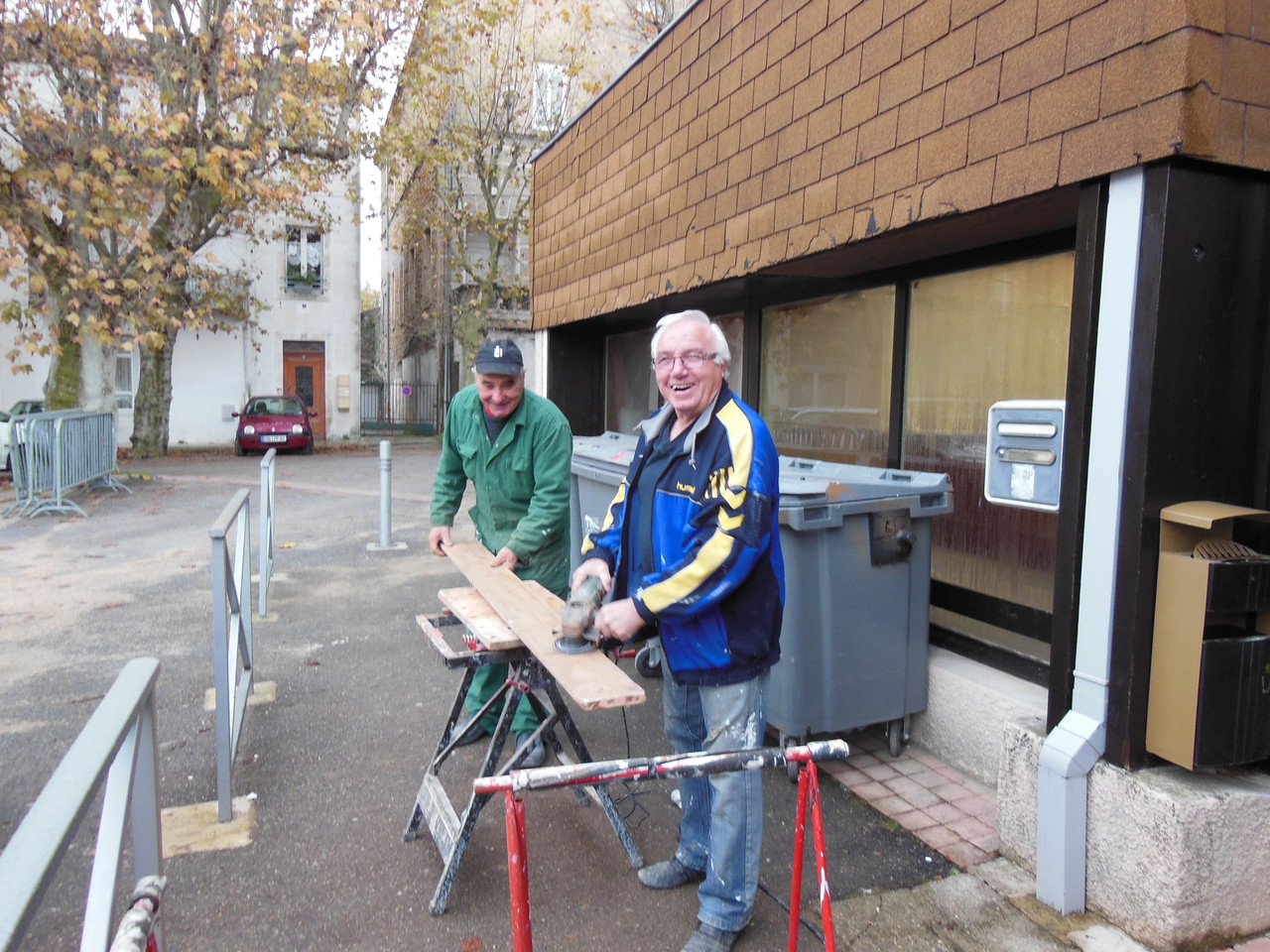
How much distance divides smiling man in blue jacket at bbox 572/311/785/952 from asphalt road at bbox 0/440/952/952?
0.37 metres

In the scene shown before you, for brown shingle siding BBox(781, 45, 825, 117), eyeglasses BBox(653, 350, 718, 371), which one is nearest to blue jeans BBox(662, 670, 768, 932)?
eyeglasses BBox(653, 350, 718, 371)

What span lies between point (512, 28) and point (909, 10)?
17.5 meters

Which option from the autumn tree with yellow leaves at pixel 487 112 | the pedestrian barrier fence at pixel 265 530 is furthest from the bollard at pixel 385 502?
the autumn tree with yellow leaves at pixel 487 112

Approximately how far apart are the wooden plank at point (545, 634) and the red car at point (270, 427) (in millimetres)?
17577

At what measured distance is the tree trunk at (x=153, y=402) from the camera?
744 inches

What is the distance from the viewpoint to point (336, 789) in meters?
3.63

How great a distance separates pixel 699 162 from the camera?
5191 millimetres

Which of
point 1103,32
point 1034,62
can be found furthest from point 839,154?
point 1103,32

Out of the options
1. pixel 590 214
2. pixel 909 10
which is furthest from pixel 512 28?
pixel 909 10

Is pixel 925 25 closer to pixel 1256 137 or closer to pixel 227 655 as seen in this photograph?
pixel 1256 137

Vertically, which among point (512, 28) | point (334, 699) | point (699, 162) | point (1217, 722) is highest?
point (512, 28)

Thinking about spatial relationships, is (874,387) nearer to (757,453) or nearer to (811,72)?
(811,72)

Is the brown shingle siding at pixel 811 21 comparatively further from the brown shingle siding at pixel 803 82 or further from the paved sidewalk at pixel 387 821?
the paved sidewalk at pixel 387 821

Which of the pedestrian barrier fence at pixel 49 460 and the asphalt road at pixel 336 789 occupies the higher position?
the pedestrian barrier fence at pixel 49 460
